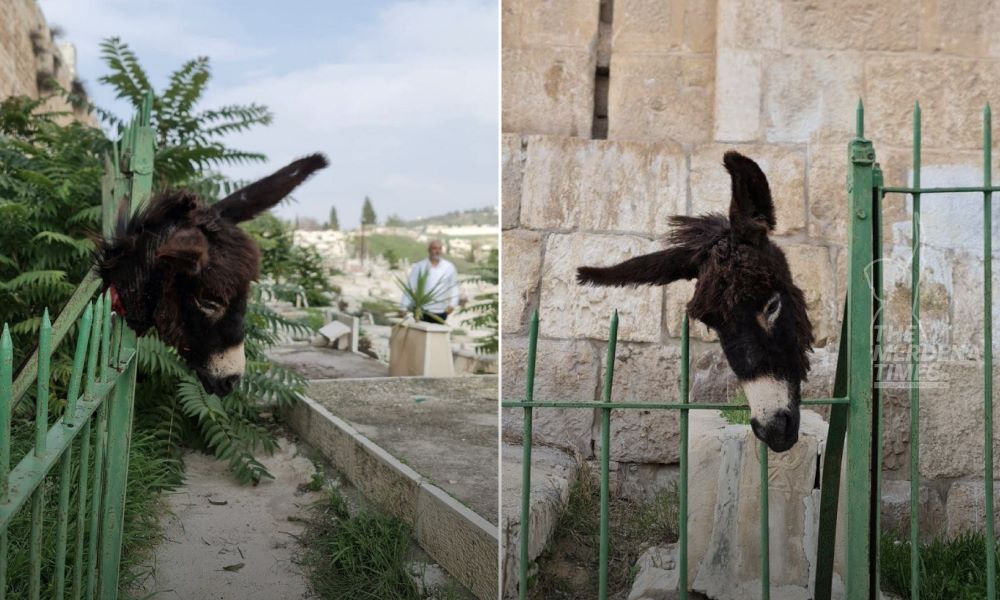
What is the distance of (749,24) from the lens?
1781mm

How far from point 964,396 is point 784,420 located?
61cm

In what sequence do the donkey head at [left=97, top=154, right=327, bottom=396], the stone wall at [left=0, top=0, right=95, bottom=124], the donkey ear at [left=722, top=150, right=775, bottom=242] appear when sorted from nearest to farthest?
1. the donkey ear at [left=722, top=150, right=775, bottom=242]
2. the donkey head at [left=97, top=154, right=327, bottom=396]
3. the stone wall at [left=0, top=0, right=95, bottom=124]

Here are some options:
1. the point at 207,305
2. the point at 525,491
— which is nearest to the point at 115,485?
the point at 207,305

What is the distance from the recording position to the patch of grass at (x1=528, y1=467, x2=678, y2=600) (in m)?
1.67

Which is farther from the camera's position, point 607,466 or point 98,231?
point 98,231

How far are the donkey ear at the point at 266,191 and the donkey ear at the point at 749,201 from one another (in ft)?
2.86

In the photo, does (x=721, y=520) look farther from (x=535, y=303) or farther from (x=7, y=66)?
(x=7, y=66)

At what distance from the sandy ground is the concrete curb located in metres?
0.20

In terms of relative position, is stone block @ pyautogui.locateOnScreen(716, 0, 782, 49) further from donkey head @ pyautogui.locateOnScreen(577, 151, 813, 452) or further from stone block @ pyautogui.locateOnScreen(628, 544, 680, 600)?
stone block @ pyautogui.locateOnScreen(628, 544, 680, 600)

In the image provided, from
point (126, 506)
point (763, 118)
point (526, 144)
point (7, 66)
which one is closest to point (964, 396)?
point (763, 118)

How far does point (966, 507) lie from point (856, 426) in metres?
0.45

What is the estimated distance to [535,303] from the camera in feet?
5.59

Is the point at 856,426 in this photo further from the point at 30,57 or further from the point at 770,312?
the point at 30,57

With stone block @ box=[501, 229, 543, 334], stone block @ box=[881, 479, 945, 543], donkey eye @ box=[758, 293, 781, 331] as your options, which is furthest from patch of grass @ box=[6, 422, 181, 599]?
stone block @ box=[881, 479, 945, 543]
